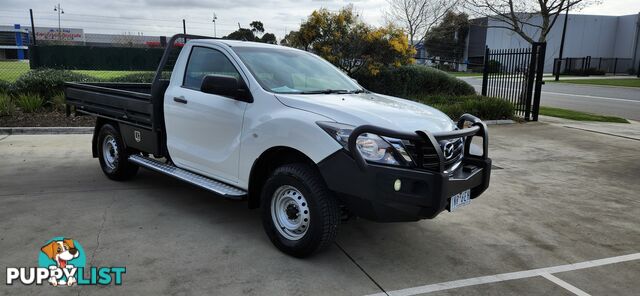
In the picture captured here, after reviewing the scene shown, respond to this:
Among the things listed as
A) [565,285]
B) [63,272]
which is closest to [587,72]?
[565,285]

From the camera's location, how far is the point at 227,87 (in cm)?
419

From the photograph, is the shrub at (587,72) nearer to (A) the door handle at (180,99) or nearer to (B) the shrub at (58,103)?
(B) the shrub at (58,103)

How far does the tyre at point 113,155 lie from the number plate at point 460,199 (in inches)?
166

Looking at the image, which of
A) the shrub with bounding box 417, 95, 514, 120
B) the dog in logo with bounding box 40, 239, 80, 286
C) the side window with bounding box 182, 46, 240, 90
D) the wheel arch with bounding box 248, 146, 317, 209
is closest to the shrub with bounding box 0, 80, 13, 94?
the side window with bounding box 182, 46, 240, 90

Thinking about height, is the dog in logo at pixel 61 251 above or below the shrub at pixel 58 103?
below

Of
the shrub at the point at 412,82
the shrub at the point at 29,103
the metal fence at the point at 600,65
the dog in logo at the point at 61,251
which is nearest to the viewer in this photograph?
the dog in logo at the point at 61,251

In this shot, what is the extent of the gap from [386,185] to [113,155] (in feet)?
14.3

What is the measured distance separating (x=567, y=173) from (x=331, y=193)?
527cm

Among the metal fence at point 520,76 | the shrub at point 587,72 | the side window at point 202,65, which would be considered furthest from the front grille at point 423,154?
the shrub at point 587,72

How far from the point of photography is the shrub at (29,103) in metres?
11.0

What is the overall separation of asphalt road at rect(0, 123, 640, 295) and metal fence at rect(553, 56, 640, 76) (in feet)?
165

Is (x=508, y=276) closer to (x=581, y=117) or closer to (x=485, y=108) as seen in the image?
(x=485, y=108)

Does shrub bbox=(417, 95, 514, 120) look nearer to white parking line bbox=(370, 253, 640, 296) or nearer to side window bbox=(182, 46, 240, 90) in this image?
white parking line bbox=(370, 253, 640, 296)

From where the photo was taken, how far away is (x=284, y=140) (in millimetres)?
3928
